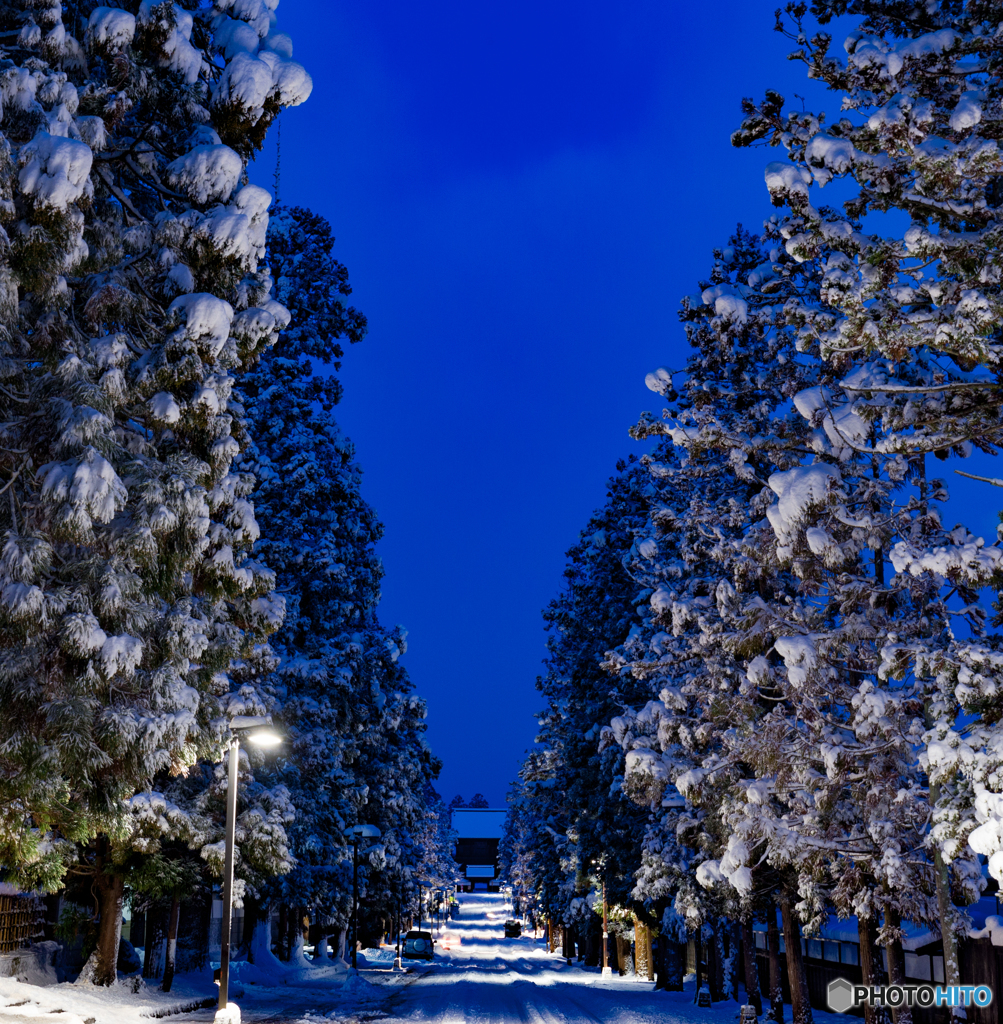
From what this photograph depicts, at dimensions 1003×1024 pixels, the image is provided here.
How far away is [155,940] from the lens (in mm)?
28844

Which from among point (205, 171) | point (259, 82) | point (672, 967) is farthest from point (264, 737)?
point (672, 967)

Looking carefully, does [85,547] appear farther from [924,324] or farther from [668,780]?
[668,780]

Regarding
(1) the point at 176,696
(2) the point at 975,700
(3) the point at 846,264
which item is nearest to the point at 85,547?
(1) the point at 176,696

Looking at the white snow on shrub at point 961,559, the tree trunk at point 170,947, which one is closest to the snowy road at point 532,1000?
the tree trunk at point 170,947

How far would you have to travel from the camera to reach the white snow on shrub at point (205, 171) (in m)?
11.6

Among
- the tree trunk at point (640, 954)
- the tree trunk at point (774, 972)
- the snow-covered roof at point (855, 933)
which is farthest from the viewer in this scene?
the tree trunk at point (640, 954)

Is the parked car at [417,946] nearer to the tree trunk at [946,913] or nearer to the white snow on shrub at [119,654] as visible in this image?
the tree trunk at [946,913]

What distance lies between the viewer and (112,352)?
1175 cm

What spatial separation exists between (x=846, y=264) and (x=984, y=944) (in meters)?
15.4

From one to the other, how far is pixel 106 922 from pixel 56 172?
62.9 feet

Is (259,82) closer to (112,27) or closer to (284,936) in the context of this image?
(112,27)

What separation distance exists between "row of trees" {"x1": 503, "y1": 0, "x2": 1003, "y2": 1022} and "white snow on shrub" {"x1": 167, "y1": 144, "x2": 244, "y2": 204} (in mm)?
5782

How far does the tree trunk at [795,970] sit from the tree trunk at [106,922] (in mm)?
14526

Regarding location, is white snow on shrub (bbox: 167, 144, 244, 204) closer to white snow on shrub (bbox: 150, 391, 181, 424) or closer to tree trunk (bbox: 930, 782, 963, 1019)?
white snow on shrub (bbox: 150, 391, 181, 424)
